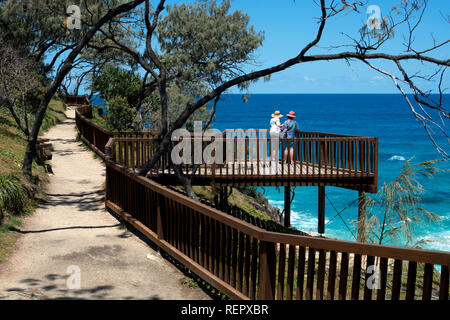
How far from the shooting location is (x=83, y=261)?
8367 millimetres

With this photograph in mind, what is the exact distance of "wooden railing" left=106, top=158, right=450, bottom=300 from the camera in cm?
470

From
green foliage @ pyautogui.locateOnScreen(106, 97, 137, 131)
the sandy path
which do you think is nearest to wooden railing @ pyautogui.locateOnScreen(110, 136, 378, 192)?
the sandy path

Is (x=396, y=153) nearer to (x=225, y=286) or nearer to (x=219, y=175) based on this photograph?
(x=219, y=175)

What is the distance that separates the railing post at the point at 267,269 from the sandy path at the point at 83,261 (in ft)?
5.54

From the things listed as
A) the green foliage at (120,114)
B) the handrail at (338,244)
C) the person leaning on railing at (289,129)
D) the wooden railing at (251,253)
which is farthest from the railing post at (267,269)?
the green foliage at (120,114)

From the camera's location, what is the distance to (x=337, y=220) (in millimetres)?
43719

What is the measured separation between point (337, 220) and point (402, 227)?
36.1 meters

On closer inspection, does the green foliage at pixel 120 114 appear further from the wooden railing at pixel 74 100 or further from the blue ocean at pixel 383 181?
the wooden railing at pixel 74 100

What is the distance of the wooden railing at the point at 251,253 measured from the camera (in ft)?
15.4

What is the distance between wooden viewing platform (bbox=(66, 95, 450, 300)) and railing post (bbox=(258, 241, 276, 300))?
12 mm

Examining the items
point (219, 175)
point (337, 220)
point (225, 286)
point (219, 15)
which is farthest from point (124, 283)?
point (337, 220)

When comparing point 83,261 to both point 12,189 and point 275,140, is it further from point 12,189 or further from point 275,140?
point 275,140

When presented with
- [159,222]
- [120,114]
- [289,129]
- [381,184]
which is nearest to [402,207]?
[159,222]

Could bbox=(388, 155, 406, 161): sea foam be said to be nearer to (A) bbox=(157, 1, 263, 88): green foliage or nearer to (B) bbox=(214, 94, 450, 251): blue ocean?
(B) bbox=(214, 94, 450, 251): blue ocean
